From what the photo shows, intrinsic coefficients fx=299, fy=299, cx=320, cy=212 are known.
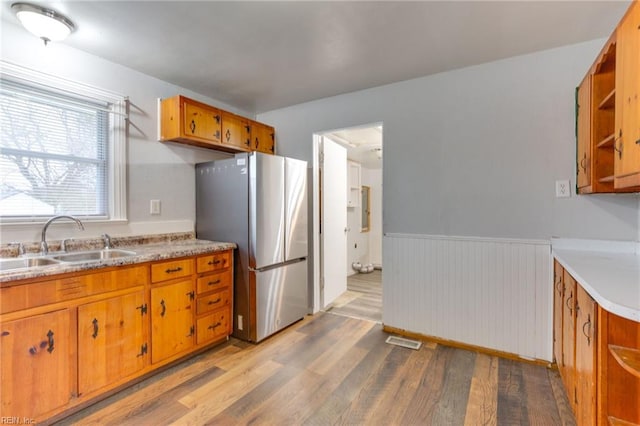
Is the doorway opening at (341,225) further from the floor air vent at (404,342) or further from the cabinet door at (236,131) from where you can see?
the cabinet door at (236,131)

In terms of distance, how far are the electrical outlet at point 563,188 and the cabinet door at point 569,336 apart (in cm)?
68

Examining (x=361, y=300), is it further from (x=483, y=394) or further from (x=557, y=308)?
(x=557, y=308)

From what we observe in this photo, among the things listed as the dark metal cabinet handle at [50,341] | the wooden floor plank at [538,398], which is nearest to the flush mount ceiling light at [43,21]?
the dark metal cabinet handle at [50,341]

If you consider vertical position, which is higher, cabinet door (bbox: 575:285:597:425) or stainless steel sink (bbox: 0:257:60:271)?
stainless steel sink (bbox: 0:257:60:271)

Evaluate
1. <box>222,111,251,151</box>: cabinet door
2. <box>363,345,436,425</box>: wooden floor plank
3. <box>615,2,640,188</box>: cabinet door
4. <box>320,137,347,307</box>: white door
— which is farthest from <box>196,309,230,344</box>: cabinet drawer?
<box>615,2,640,188</box>: cabinet door

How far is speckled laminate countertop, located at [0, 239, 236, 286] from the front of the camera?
1.50m

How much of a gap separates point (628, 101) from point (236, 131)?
290 centimetres

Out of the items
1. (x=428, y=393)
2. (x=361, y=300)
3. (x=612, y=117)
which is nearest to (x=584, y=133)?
(x=612, y=117)

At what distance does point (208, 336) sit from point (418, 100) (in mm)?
2762

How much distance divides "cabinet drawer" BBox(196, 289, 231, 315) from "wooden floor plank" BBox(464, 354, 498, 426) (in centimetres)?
195

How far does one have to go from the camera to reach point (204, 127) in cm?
278

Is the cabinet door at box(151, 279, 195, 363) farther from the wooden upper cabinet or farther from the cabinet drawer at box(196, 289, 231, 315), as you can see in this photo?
the wooden upper cabinet

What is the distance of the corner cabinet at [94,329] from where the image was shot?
4.93 ft

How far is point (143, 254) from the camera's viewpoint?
207 cm
